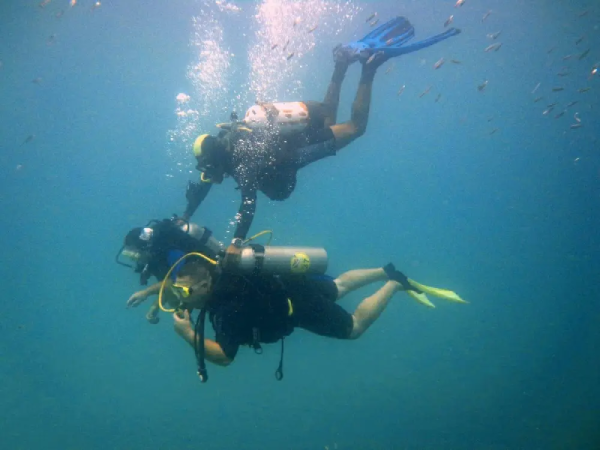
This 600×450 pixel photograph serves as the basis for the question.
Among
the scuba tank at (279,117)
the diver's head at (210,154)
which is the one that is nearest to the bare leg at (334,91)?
the scuba tank at (279,117)

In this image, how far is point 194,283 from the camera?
138 inches

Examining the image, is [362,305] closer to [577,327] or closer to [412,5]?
[412,5]

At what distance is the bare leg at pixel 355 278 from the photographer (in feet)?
18.2

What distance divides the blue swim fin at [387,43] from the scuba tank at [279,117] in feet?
5.42

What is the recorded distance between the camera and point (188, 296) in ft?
10.9

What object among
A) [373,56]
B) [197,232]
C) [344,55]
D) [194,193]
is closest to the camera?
[197,232]

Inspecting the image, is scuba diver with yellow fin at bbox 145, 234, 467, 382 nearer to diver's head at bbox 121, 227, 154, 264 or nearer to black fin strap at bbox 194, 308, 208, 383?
black fin strap at bbox 194, 308, 208, 383

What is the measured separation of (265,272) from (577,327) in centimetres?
3702

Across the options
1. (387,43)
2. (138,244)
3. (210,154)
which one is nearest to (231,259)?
(138,244)

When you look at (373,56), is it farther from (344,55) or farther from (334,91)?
(334,91)

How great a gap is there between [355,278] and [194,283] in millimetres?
2943

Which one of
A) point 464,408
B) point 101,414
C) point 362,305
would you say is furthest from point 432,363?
point 362,305

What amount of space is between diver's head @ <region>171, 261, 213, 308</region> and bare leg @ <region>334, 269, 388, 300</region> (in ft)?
7.73

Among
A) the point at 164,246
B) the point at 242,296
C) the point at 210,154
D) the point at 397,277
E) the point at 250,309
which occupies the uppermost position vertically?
the point at 210,154
